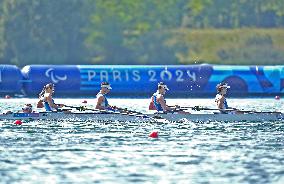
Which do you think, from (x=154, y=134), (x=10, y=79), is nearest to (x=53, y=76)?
(x=10, y=79)

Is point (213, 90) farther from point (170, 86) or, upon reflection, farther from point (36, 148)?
point (36, 148)

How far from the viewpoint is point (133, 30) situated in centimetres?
13562

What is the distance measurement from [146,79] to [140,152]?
42228 millimetres

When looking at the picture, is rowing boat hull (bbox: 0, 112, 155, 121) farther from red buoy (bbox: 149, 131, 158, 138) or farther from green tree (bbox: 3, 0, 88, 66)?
green tree (bbox: 3, 0, 88, 66)

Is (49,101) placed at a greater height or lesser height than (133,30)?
lesser

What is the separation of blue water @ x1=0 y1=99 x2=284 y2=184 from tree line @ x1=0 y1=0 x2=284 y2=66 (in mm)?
72182

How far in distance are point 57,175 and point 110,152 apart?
6.13 m

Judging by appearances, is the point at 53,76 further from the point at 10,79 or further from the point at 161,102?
the point at 161,102

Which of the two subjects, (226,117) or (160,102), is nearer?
(160,102)

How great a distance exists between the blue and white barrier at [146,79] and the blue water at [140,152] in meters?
27.6

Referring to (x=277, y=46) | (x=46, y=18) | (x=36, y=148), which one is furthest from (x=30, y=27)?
(x=36, y=148)

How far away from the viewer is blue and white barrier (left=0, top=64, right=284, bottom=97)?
79.4 m

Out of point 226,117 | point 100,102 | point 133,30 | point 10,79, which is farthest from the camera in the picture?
point 133,30

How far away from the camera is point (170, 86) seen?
266 ft
